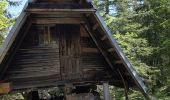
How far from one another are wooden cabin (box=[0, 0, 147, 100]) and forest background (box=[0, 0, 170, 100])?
10433 mm

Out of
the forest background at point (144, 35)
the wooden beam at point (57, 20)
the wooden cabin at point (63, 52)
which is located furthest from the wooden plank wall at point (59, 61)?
the forest background at point (144, 35)

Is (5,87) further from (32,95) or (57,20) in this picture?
(32,95)

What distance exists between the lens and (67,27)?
7855mm

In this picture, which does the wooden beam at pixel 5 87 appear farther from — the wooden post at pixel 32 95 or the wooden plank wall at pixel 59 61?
the wooden post at pixel 32 95

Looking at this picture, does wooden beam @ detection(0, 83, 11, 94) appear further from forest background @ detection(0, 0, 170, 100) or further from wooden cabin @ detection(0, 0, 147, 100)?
forest background @ detection(0, 0, 170, 100)

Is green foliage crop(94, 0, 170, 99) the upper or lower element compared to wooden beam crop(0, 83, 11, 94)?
upper

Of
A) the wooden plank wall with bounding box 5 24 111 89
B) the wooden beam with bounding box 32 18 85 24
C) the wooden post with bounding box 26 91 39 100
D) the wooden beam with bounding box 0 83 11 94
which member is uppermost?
the wooden beam with bounding box 32 18 85 24

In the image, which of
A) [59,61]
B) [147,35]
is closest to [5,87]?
[59,61]

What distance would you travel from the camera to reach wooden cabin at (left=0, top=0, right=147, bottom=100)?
23.3ft

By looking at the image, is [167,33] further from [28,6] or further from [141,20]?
[28,6]

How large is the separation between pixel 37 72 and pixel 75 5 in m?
2.00

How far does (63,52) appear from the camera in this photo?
7879 millimetres

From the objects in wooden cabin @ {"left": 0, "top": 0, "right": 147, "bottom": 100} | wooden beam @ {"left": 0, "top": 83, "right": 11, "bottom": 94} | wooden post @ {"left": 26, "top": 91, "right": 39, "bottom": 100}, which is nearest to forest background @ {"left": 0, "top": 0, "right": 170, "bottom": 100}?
wooden post @ {"left": 26, "top": 91, "right": 39, "bottom": 100}

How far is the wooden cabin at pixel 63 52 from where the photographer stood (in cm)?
710
